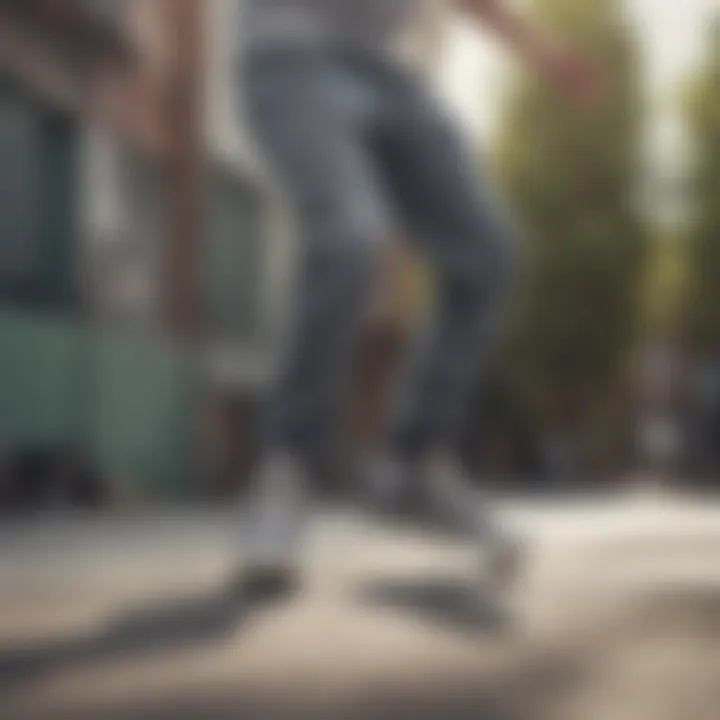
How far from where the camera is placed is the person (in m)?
0.93

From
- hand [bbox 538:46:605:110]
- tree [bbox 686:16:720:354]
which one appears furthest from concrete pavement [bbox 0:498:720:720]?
hand [bbox 538:46:605:110]

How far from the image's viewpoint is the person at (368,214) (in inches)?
36.5

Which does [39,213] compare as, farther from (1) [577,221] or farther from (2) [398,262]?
(1) [577,221]

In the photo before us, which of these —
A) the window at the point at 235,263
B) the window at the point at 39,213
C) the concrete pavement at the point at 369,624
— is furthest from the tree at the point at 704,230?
the window at the point at 39,213

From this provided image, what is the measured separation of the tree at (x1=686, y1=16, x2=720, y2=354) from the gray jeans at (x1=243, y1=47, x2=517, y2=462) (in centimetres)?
11

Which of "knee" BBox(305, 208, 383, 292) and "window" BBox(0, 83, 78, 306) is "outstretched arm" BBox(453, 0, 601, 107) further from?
"window" BBox(0, 83, 78, 306)

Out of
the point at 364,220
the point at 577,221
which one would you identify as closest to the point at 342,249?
the point at 364,220

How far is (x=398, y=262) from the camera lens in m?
0.99

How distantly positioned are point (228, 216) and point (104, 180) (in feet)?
0.47

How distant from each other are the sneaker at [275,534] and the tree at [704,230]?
0.30m

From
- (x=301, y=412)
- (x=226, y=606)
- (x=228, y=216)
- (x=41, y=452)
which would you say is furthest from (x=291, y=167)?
(x=41, y=452)

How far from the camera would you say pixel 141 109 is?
3.54 feet

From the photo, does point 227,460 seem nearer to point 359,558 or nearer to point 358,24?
point 359,558

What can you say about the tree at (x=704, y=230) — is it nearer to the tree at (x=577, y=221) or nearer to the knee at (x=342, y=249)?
the tree at (x=577, y=221)
